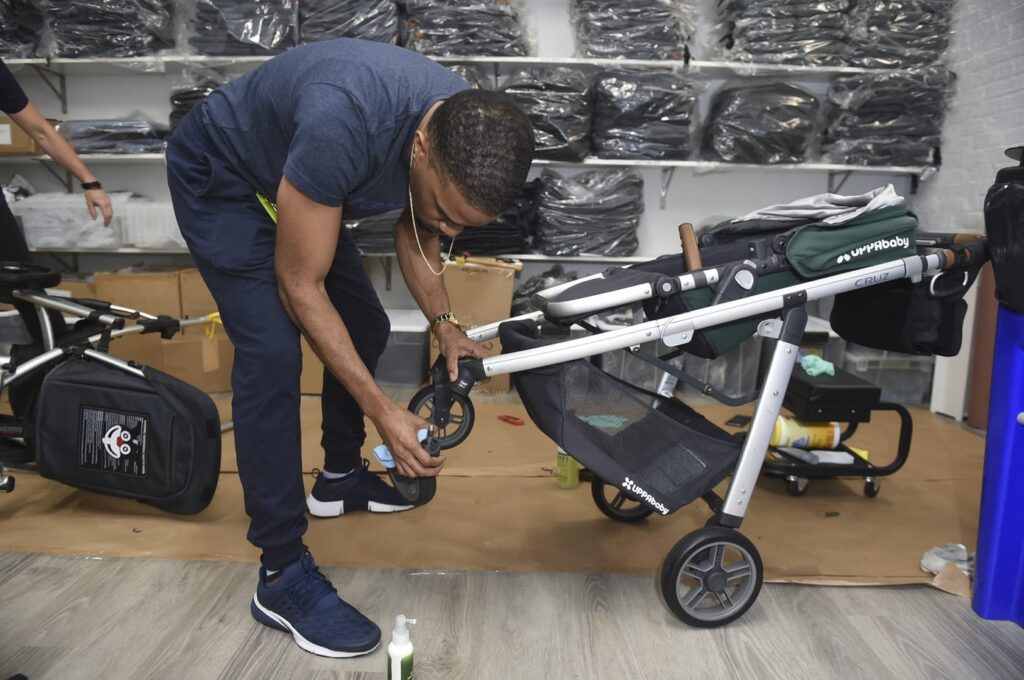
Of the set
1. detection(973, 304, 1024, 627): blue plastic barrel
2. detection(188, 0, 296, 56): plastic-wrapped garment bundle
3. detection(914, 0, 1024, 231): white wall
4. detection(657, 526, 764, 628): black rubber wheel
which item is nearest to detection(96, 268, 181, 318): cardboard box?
detection(188, 0, 296, 56): plastic-wrapped garment bundle

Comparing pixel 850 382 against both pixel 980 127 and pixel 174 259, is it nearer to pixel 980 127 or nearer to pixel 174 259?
pixel 980 127

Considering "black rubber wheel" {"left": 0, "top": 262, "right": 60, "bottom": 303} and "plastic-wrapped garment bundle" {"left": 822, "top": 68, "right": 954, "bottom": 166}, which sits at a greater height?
"plastic-wrapped garment bundle" {"left": 822, "top": 68, "right": 954, "bottom": 166}

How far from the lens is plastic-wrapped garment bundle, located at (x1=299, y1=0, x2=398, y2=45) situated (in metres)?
3.21

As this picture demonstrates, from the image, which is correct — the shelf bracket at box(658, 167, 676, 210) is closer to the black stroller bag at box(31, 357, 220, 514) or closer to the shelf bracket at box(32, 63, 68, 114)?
the black stroller bag at box(31, 357, 220, 514)

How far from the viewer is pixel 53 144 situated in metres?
2.07

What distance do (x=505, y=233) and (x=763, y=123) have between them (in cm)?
129

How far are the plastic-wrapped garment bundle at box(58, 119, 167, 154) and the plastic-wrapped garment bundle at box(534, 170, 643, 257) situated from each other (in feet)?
6.18

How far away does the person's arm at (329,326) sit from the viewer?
119 cm

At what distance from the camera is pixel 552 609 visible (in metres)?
1.59

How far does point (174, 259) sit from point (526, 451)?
2380mm

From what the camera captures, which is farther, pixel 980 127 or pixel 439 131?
pixel 980 127

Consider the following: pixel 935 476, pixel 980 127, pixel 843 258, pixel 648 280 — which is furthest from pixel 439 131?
pixel 980 127

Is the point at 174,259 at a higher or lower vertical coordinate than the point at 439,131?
lower

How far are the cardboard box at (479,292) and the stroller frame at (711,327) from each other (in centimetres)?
167
